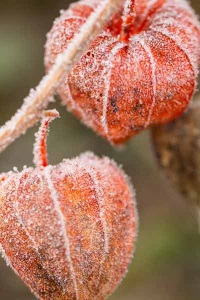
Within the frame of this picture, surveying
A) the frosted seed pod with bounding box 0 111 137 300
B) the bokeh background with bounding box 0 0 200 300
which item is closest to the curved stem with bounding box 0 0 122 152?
the frosted seed pod with bounding box 0 111 137 300

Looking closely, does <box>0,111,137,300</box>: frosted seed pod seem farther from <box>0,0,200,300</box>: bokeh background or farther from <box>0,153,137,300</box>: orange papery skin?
<box>0,0,200,300</box>: bokeh background

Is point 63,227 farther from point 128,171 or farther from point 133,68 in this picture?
point 128,171

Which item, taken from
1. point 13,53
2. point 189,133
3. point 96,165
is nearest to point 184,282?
point 13,53

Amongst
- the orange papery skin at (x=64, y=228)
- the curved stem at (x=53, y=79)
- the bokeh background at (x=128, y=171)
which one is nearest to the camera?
the curved stem at (x=53, y=79)

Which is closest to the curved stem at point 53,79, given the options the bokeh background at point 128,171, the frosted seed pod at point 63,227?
the frosted seed pod at point 63,227

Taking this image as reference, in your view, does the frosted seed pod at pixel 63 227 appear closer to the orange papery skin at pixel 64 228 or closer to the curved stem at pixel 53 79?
the orange papery skin at pixel 64 228

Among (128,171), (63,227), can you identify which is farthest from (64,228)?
(128,171)

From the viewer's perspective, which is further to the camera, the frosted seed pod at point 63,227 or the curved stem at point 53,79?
the frosted seed pod at point 63,227
